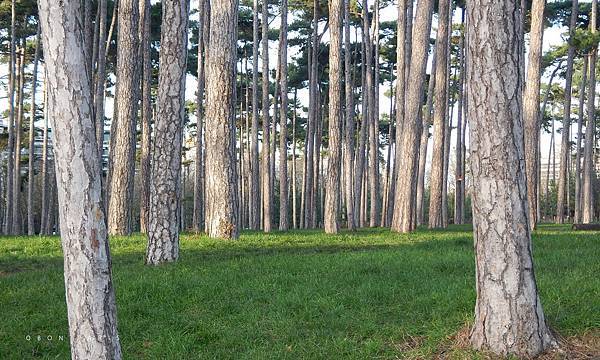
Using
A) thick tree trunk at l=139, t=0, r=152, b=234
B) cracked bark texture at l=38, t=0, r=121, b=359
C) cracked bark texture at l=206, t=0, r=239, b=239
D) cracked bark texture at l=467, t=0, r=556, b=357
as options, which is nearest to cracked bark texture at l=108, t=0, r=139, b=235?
thick tree trunk at l=139, t=0, r=152, b=234

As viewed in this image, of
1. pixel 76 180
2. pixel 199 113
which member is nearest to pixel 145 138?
pixel 199 113

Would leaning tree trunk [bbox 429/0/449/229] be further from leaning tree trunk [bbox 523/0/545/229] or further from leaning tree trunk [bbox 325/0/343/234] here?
leaning tree trunk [bbox 325/0/343/234]

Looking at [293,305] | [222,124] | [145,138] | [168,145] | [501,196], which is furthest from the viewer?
[145,138]

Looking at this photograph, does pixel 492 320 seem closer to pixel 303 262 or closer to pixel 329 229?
pixel 303 262

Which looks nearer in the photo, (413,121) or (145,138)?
(413,121)

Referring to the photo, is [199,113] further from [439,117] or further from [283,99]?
[439,117]

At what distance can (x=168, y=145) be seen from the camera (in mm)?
10078

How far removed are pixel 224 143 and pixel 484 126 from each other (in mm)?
9188

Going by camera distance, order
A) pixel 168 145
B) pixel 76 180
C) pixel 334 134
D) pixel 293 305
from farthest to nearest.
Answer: pixel 334 134 → pixel 168 145 → pixel 293 305 → pixel 76 180

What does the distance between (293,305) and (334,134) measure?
37.7 feet

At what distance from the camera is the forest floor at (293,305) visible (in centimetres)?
578

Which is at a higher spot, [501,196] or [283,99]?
[283,99]

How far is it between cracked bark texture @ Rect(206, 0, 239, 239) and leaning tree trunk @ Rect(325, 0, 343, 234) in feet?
15.0

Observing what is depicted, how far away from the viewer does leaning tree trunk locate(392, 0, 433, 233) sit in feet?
58.1
